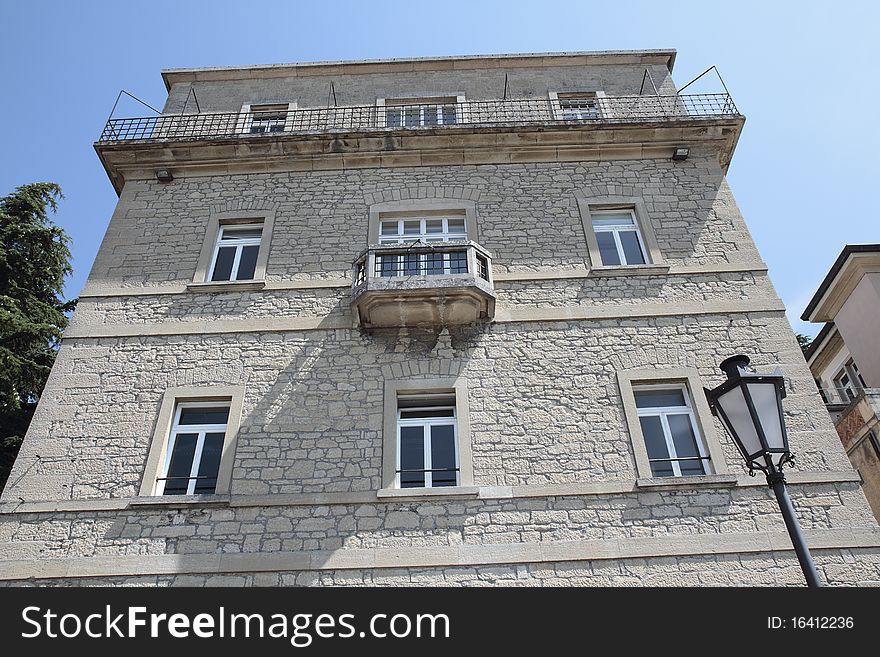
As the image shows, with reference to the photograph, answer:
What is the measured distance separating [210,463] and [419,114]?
915cm

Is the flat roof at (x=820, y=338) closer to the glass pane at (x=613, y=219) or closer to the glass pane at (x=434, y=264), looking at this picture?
the glass pane at (x=613, y=219)

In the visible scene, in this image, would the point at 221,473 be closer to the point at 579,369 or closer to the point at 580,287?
the point at 579,369

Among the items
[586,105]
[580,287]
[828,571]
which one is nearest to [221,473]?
[580,287]

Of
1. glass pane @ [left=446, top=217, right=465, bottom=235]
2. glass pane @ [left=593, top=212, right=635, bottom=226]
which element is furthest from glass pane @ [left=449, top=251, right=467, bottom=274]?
glass pane @ [left=593, top=212, right=635, bottom=226]

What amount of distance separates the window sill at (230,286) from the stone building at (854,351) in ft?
34.9

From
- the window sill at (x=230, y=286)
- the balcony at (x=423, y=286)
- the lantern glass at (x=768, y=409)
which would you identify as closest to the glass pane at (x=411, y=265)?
the balcony at (x=423, y=286)

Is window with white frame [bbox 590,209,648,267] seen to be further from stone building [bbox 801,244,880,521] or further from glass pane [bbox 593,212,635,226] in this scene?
stone building [bbox 801,244,880,521]

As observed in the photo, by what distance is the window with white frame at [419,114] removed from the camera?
50.5 ft

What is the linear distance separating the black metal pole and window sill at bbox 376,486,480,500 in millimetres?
4502

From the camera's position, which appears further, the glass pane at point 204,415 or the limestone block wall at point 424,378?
the glass pane at point 204,415

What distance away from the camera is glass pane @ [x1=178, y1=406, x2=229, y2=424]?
10.6 metres

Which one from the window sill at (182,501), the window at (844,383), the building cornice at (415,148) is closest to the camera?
the window sill at (182,501)

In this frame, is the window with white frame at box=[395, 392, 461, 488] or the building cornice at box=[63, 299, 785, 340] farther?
the building cornice at box=[63, 299, 785, 340]

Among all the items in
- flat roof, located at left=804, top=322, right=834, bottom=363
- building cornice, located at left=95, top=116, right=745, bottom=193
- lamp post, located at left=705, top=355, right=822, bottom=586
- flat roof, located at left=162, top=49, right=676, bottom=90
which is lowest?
lamp post, located at left=705, top=355, right=822, bottom=586
